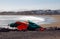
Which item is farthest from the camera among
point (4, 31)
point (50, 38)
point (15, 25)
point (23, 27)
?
point (15, 25)

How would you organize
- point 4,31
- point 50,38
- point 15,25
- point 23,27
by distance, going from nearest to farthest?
point 50,38 < point 4,31 < point 23,27 < point 15,25

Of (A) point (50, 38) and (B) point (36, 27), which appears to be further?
(B) point (36, 27)

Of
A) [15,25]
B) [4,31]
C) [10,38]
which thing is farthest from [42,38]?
A: [15,25]

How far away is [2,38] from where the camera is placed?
16.7m

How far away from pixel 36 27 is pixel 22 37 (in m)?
5.18

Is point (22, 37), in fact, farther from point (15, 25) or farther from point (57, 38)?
point (15, 25)

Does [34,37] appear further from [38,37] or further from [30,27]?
[30,27]

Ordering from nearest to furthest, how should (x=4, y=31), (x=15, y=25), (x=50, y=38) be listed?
(x=50, y=38) < (x=4, y=31) < (x=15, y=25)

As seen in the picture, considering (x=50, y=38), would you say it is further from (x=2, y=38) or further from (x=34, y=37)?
(x=2, y=38)

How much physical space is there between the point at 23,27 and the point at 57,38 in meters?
5.75

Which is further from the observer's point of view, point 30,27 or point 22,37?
point 30,27

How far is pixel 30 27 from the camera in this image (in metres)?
22.1

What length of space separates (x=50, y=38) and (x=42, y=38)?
552 millimetres

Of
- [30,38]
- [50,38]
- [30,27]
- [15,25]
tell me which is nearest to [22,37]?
[30,38]
